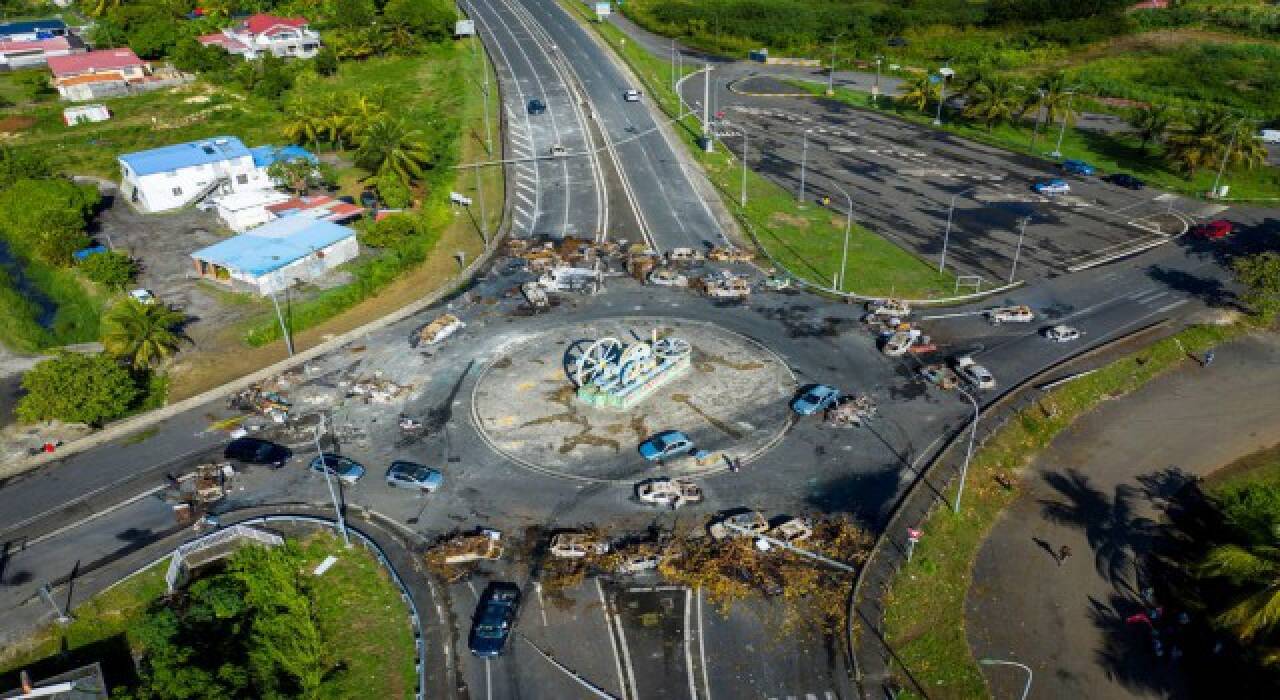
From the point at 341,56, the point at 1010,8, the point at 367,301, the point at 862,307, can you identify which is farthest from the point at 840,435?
the point at 1010,8

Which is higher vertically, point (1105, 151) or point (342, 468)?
point (1105, 151)

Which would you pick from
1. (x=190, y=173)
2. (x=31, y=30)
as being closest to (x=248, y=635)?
(x=190, y=173)

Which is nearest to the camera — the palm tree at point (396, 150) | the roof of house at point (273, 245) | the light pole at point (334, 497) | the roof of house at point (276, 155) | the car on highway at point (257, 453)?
the light pole at point (334, 497)

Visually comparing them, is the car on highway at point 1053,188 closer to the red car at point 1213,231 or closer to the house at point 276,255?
the red car at point 1213,231

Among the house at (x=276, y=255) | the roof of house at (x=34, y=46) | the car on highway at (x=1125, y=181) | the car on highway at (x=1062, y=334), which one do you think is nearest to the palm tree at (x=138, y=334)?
Result: the house at (x=276, y=255)

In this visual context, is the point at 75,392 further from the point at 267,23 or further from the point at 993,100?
the point at 993,100

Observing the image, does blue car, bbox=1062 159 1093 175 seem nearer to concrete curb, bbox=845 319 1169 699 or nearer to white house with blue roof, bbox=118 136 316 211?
concrete curb, bbox=845 319 1169 699

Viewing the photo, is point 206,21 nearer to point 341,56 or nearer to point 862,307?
point 341,56
